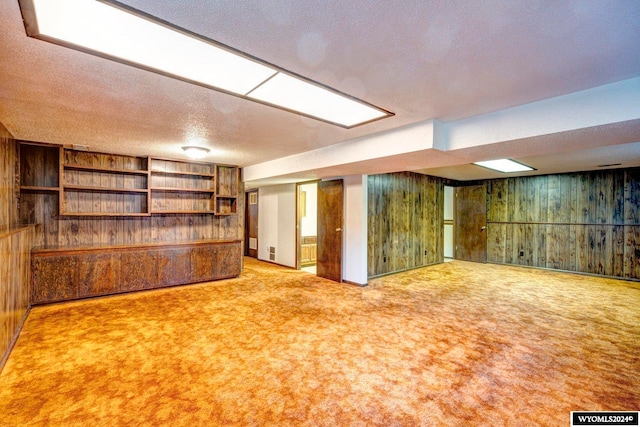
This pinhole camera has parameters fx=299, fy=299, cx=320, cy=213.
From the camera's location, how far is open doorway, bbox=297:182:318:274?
6676mm

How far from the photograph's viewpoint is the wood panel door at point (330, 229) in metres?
5.50

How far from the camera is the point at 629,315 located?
12.3 ft

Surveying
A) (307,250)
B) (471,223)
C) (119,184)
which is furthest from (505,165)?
(119,184)

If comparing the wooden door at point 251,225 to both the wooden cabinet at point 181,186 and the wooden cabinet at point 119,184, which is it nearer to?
the wooden cabinet at point 119,184

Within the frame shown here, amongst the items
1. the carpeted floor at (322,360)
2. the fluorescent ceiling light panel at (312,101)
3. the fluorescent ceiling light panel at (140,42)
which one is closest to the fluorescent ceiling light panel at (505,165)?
the carpeted floor at (322,360)

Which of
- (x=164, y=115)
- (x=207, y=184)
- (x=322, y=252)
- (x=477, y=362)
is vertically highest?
(x=164, y=115)

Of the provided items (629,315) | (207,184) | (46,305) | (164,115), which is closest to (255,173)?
(207,184)

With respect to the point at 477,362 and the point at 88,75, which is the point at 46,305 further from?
the point at 477,362

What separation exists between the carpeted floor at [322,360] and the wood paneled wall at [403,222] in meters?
1.57

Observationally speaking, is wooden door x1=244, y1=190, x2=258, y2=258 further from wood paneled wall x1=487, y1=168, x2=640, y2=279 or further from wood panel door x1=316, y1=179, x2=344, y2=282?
wood paneled wall x1=487, y1=168, x2=640, y2=279

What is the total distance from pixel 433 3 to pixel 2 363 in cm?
389

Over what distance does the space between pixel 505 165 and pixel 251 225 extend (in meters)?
6.12

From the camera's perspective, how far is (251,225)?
27.2 feet

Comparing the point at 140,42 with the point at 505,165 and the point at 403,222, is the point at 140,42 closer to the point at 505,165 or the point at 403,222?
the point at 403,222
